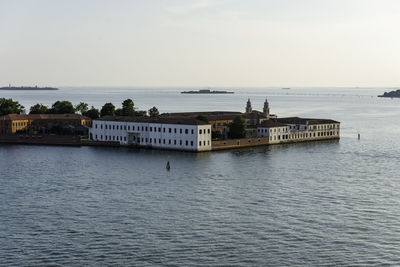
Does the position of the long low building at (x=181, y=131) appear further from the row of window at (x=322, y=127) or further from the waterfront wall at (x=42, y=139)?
the waterfront wall at (x=42, y=139)

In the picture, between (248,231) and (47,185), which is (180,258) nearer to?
(248,231)

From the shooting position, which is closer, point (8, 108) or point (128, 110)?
point (128, 110)

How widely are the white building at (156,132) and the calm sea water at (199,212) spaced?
895 centimetres

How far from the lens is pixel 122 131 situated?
83875 millimetres

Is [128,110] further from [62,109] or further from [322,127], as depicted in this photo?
[322,127]

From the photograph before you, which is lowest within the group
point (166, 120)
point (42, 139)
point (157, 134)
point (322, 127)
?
point (42, 139)

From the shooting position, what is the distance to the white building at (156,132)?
2980 inches

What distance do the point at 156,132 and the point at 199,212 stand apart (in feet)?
139

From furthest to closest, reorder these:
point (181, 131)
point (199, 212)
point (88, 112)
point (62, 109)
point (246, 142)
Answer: point (62, 109), point (88, 112), point (246, 142), point (181, 131), point (199, 212)

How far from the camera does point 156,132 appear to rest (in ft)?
262

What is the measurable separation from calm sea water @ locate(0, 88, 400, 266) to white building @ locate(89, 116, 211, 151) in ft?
29.4

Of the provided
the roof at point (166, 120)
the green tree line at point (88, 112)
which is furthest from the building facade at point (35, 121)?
the roof at point (166, 120)

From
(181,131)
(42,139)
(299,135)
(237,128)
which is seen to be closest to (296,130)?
(299,135)

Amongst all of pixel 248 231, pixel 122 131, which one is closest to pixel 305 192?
pixel 248 231
